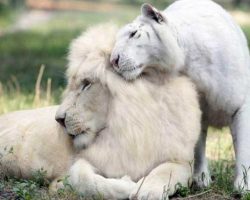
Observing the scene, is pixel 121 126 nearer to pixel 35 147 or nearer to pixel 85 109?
pixel 85 109

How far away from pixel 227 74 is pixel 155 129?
0.66 metres

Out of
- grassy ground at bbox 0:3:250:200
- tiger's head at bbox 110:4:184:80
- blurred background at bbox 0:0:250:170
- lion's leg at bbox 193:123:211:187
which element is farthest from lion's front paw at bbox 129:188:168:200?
blurred background at bbox 0:0:250:170

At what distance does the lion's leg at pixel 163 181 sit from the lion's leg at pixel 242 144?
344 mm

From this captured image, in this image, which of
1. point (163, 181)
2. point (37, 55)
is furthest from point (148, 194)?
point (37, 55)

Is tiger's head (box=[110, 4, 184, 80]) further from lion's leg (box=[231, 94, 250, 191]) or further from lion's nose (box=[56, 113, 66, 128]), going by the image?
lion's leg (box=[231, 94, 250, 191])

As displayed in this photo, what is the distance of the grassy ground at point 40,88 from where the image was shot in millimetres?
4879

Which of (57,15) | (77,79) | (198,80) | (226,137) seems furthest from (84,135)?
(57,15)

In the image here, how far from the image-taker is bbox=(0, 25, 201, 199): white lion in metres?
4.70

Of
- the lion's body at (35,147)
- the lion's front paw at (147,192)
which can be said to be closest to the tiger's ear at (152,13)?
the lion's body at (35,147)

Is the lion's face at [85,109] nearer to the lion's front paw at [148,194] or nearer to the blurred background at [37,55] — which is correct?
the lion's front paw at [148,194]

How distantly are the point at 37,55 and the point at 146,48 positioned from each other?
8980mm

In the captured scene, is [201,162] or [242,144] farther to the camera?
[201,162]

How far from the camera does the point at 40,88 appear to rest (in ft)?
29.9

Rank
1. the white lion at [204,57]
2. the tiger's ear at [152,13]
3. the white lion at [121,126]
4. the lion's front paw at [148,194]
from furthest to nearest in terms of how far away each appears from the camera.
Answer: the tiger's ear at [152,13]
the white lion at [204,57]
the white lion at [121,126]
the lion's front paw at [148,194]
